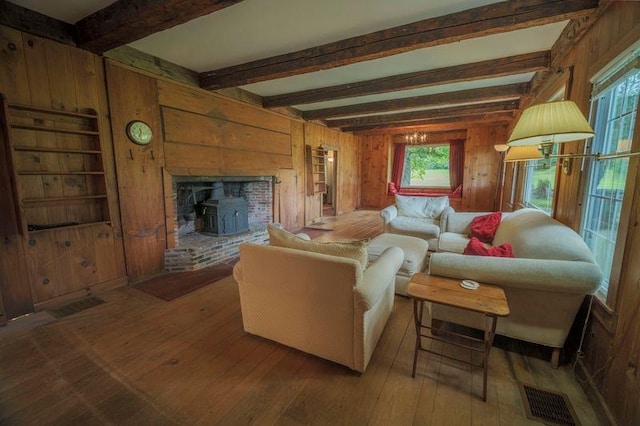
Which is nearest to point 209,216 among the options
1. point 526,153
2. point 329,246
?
point 329,246

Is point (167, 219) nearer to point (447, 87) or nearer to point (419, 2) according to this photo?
point (419, 2)

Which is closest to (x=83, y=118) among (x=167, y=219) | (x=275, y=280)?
(x=167, y=219)

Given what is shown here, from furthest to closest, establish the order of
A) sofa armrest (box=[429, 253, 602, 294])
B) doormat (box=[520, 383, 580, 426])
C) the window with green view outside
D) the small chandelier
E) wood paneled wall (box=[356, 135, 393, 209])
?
wood paneled wall (box=[356, 135, 393, 209]) → the window with green view outside → the small chandelier → sofa armrest (box=[429, 253, 602, 294]) → doormat (box=[520, 383, 580, 426])

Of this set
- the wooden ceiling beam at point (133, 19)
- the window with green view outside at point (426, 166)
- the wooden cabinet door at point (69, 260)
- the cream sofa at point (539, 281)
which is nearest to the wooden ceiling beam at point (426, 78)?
the cream sofa at point (539, 281)

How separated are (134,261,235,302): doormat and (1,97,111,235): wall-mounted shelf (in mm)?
841

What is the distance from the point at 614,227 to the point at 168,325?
329 centimetres

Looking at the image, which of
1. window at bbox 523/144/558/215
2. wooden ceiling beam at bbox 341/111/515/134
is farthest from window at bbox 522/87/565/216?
wooden ceiling beam at bbox 341/111/515/134

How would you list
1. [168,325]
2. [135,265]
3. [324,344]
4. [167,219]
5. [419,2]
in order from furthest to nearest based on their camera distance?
1. [167,219]
2. [135,265]
3. [168,325]
4. [419,2]
5. [324,344]

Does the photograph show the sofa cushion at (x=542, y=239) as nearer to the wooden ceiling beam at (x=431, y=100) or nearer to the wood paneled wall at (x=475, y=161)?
the wooden ceiling beam at (x=431, y=100)

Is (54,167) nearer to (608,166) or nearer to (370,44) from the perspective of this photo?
(370,44)

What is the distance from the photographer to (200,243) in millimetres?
3627

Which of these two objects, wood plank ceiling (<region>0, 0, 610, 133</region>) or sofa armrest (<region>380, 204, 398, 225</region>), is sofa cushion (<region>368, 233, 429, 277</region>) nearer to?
sofa armrest (<region>380, 204, 398, 225</region>)

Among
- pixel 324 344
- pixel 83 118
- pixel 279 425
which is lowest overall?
pixel 279 425

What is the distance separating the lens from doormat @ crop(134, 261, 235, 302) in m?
2.81
